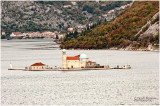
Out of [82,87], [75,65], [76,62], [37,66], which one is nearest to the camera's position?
[82,87]

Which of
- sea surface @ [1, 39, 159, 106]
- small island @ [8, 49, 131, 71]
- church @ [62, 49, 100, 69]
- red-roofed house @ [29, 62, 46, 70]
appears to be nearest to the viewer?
sea surface @ [1, 39, 159, 106]

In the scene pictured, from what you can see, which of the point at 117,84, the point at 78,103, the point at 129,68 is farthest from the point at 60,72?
the point at 78,103

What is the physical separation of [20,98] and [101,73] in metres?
42.6

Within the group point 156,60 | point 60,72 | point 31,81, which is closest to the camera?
point 31,81

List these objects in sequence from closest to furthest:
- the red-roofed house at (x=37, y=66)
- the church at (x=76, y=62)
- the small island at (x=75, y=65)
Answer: the church at (x=76, y=62)
the small island at (x=75, y=65)
the red-roofed house at (x=37, y=66)

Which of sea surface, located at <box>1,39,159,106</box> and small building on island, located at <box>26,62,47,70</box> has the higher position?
small building on island, located at <box>26,62,47,70</box>

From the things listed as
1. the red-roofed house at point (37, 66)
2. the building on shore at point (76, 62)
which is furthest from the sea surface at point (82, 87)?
the building on shore at point (76, 62)

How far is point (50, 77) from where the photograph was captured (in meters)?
122

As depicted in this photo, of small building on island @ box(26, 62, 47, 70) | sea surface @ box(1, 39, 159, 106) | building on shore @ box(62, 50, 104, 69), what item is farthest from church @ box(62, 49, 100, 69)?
sea surface @ box(1, 39, 159, 106)

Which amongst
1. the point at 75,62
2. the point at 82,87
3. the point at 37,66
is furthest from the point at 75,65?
the point at 82,87

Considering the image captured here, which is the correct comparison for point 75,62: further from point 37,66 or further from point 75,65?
point 37,66

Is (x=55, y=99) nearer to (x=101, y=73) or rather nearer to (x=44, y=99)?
(x=44, y=99)

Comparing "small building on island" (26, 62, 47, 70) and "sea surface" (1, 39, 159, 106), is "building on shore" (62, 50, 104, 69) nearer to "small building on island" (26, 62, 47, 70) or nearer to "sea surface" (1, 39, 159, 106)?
"small building on island" (26, 62, 47, 70)

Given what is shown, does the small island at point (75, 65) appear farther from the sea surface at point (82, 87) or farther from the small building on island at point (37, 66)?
the sea surface at point (82, 87)
